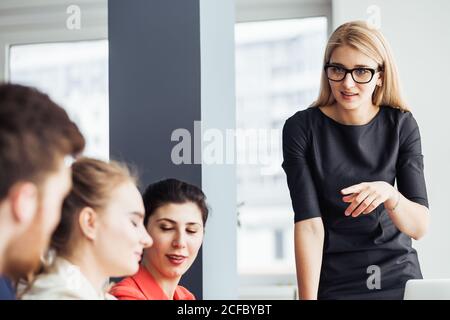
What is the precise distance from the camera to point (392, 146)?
4.44ft

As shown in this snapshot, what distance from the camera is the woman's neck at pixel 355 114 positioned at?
1357mm

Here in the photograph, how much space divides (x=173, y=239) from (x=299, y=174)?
25 cm

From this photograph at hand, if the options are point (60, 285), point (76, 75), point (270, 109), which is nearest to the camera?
point (60, 285)

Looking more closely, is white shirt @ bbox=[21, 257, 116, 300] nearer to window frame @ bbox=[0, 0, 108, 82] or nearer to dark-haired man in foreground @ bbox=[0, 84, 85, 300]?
dark-haired man in foreground @ bbox=[0, 84, 85, 300]

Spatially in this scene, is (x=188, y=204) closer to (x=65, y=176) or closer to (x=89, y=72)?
(x=65, y=176)

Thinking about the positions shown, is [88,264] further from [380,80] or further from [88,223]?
[380,80]

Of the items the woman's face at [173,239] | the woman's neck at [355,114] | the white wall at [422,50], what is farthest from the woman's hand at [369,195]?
the white wall at [422,50]

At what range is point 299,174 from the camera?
133 centimetres

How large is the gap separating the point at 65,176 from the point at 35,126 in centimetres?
8

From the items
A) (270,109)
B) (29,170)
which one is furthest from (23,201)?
(270,109)

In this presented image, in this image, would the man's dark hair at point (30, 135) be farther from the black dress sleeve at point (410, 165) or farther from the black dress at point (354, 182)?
the black dress sleeve at point (410, 165)

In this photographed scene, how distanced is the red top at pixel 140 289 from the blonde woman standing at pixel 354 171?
245 mm

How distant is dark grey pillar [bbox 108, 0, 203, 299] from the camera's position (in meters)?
1.41

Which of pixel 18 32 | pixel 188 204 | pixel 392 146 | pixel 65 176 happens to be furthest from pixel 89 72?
pixel 65 176
